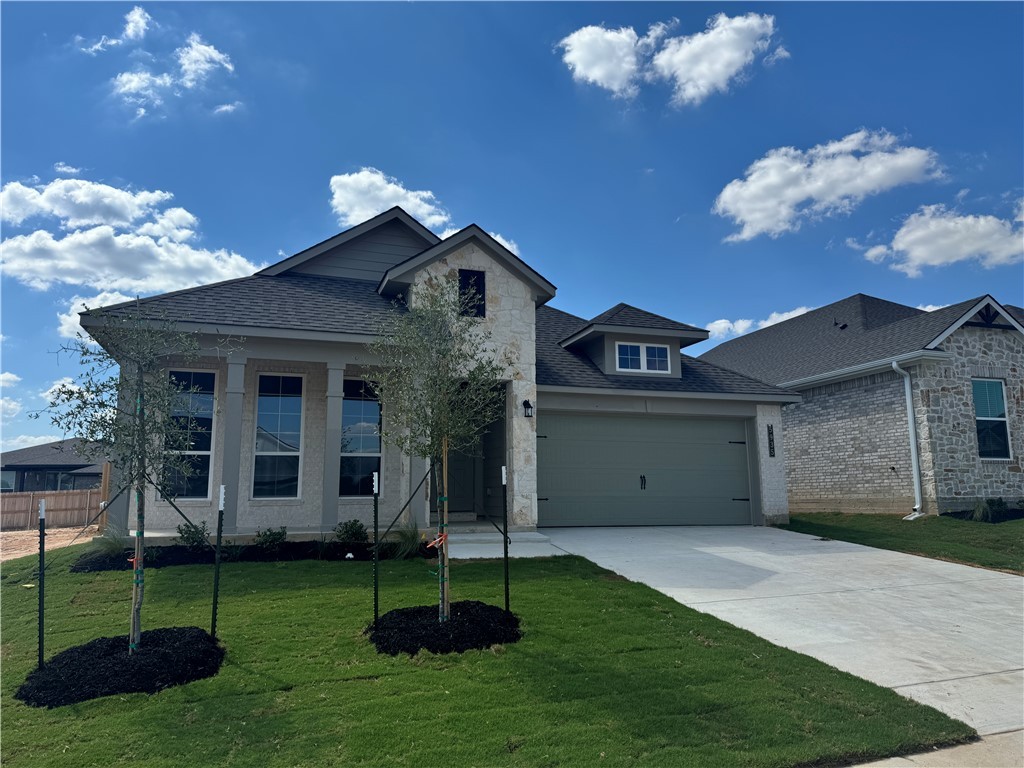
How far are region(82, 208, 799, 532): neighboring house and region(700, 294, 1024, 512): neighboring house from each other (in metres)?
3.54

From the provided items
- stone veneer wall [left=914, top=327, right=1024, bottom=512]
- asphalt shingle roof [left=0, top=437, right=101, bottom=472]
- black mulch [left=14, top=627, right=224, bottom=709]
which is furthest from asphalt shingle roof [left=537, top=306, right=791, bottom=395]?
asphalt shingle roof [left=0, top=437, right=101, bottom=472]

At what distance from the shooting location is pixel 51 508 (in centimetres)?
2070

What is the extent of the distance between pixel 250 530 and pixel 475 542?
4.00 m

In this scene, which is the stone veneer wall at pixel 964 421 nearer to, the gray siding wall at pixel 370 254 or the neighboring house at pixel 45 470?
the gray siding wall at pixel 370 254

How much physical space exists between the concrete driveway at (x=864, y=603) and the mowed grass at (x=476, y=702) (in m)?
0.54

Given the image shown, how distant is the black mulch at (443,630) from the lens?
5609mm

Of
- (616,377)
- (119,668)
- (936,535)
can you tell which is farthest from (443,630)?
(936,535)

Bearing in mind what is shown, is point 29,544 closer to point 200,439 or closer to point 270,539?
point 200,439

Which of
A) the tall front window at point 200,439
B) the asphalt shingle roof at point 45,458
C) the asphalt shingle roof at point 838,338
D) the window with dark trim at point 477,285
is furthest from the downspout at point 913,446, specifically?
the asphalt shingle roof at point 45,458

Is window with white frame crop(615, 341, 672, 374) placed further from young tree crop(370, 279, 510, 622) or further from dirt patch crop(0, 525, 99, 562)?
dirt patch crop(0, 525, 99, 562)

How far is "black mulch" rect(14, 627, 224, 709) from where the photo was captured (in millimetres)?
4680

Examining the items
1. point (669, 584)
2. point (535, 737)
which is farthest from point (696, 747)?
point (669, 584)

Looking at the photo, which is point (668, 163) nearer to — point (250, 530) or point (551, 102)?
point (551, 102)

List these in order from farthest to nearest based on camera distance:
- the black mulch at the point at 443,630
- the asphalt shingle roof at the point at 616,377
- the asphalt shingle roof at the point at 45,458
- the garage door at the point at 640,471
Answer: the asphalt shingle roof at the point at 45,458 → the asphalt shingle roof at the point at 616,377 → the garage door at the point at 640,471 → the black mulch at the point at 443,630
